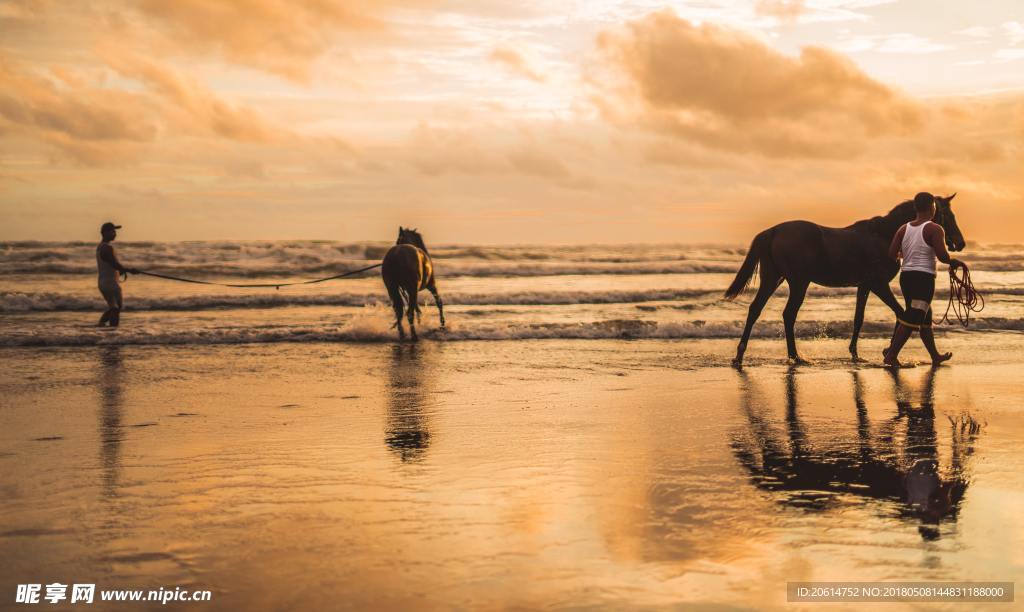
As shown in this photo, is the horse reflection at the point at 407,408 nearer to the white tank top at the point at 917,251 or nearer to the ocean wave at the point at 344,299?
the white tank top at the point at 917,251

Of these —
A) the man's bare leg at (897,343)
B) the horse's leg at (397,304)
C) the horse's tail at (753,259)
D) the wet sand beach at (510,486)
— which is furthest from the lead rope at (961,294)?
the horse's leg at (397,304)

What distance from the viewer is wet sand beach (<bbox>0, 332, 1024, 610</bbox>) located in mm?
3645

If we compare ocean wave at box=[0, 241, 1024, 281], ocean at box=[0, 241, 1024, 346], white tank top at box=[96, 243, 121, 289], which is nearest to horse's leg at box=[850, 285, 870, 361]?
ocean at box=[0, 241, 1024, 346]

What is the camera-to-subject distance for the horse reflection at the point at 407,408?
A: 6.32m

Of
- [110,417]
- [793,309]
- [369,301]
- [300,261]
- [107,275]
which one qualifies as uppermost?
[300,261]

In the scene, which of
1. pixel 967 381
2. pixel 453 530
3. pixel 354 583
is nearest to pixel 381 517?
pixel 453 530

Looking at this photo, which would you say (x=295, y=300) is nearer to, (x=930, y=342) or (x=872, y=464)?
(x=930, y=342)

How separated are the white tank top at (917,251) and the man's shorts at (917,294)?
0.23ft

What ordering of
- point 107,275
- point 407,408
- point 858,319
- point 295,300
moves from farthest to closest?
point 295,300 → point 107,275 → point 858,319 → point 407,408

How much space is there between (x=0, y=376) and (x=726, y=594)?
32.1 feet

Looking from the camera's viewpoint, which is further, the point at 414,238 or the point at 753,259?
the point at 414,238

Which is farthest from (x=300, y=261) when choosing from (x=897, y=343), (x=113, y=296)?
(x=897, y=343)

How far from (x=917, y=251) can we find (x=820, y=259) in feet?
5.17

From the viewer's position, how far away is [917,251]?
33.3 feet
